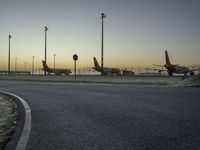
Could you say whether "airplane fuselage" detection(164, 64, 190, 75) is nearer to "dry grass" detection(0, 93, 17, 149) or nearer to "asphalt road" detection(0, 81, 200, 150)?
"asphalt road" detection(0, 81, 200, 150)

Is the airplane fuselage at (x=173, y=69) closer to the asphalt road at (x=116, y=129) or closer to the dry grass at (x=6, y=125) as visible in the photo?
the asphalt road at (x=116, y=129)

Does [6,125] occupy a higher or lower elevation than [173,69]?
lower

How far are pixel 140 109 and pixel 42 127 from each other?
3.60m

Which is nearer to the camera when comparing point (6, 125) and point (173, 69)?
point (6, 125)

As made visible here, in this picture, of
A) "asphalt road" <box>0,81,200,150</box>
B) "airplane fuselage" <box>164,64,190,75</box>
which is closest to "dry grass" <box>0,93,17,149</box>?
"asphalt road" <box>0,81,200,150</box>

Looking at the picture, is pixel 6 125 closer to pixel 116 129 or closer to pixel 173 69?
pixel 116 129

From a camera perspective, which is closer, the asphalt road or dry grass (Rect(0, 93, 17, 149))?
the asphalt road

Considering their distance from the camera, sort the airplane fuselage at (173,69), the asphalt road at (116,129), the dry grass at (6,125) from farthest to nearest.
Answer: the airplane fuselage at (173,69), the dry grass at (6,125), the asphalt road at (116,129)

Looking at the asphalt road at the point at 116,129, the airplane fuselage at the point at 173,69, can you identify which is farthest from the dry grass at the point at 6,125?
the airplane fuselage at the point at 173,69

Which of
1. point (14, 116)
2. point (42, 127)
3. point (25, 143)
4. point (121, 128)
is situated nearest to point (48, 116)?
point (14, 116)

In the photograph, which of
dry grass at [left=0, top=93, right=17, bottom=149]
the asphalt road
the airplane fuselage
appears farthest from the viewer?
the airplane fuselage

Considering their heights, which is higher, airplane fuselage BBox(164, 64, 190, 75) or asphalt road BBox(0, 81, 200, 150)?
airplane fuselage BBox(164, 64, 190, 75)

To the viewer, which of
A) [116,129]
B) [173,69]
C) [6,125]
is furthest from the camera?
[173,69]

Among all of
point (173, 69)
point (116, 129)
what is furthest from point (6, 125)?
point (173, 69)
